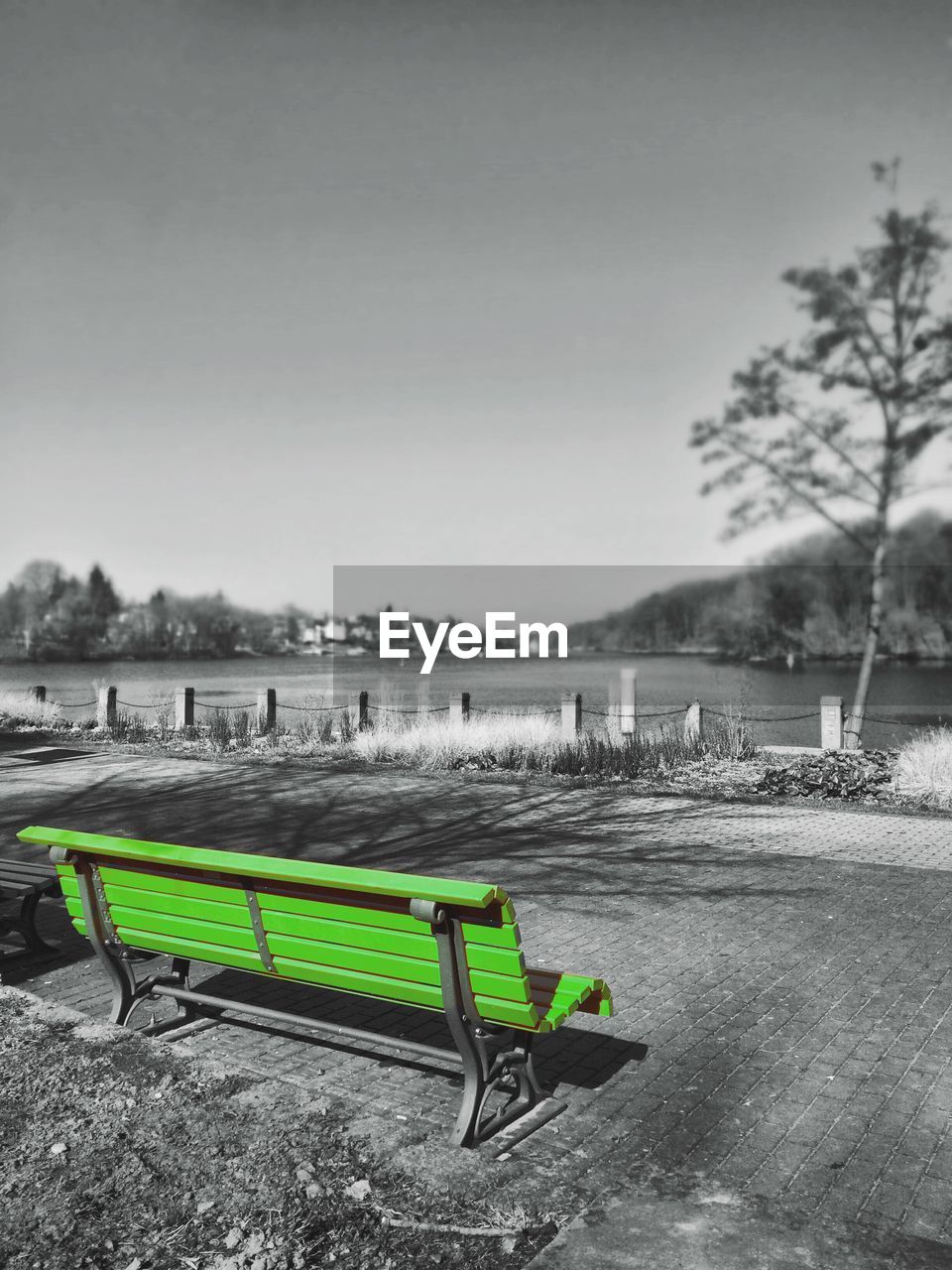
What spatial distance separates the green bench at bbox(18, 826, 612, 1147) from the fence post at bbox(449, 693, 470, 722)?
12380 mm

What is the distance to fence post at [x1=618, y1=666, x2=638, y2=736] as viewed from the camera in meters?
16.1

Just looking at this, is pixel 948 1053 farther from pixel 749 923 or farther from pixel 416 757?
pixel 416 757

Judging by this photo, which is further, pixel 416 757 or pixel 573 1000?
pixel 416 757

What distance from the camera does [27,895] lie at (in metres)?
5.92

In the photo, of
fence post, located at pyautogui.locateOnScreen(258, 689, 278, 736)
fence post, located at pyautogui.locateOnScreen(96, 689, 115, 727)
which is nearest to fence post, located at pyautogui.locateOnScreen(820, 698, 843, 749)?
fence post, located at pyautogui.locateOnScreen(258, 689, 278, 736)

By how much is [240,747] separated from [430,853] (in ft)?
31.3

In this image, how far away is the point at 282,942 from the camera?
13.6ft

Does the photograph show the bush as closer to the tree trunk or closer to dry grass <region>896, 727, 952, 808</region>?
dry grass <region>896, 727, 952, 808</region>

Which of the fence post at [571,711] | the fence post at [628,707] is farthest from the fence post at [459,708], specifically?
the fence post at [628,707]

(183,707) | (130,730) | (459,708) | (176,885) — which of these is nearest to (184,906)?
(176,885)

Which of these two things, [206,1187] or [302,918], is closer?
[206,1187]

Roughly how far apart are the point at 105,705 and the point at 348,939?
19790 mm

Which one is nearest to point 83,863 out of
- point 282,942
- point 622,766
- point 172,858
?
point 172,858

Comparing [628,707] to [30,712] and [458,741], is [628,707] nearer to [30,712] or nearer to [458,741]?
[458,741]
